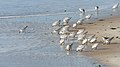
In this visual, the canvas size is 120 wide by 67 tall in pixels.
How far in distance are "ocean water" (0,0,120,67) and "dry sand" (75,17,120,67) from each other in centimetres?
57

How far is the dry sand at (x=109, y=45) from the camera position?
19138 millimetres

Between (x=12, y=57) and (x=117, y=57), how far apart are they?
4.02m

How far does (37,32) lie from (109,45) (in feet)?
18.4

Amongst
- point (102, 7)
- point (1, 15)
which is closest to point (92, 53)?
point (1, 15)

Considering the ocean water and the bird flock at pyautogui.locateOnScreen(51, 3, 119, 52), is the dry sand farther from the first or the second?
the ocean water

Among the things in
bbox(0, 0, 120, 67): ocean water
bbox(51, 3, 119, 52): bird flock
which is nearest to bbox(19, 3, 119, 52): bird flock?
bbox(51, 3, 119, 52): bird flock

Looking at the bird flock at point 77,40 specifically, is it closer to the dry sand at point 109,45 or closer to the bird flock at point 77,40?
the bird flock at point 77,40

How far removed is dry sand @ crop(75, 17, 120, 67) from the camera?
19.1 meters

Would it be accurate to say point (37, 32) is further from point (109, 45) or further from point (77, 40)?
point (109, 45)

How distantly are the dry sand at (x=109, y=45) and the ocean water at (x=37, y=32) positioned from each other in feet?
1.88

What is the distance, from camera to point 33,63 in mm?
18891

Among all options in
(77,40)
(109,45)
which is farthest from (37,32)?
(109,45)

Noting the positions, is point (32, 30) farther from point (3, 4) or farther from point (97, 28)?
point (3, 4)

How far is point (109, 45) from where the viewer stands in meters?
22.3
